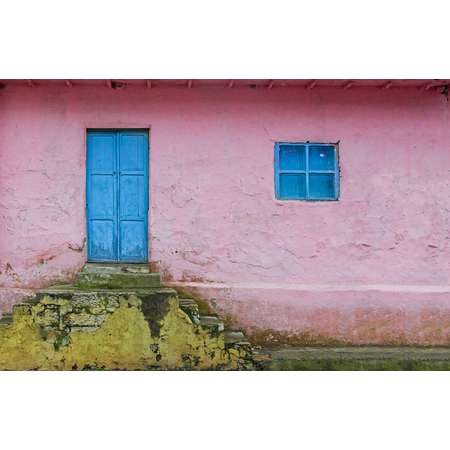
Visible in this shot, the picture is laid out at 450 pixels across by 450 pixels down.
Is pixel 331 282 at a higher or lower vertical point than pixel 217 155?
lower

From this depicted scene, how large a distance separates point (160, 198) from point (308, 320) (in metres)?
2.38

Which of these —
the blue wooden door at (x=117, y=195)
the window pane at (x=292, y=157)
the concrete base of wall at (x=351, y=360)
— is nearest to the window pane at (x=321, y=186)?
the window pane at (x=292, y=157)

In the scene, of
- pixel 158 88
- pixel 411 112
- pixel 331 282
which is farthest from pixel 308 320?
pixel 158 88

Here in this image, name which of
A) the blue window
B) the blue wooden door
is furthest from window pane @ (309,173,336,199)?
the blue wooden door

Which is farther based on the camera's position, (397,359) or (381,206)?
(381,206)

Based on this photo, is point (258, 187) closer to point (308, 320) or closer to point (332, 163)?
point (332, 163)

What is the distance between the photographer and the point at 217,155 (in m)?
7.68

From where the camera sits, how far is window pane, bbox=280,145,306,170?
7.71m

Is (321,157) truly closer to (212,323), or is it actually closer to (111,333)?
(212,323)

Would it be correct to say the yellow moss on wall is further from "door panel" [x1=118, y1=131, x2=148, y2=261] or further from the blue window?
the blue window

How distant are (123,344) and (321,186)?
3100 mm

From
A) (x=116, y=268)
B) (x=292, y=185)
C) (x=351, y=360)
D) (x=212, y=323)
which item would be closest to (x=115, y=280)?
(x=116, y=268)

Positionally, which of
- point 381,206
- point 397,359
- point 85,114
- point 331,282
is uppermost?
point 85,114

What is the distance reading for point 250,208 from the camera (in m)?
7.68
